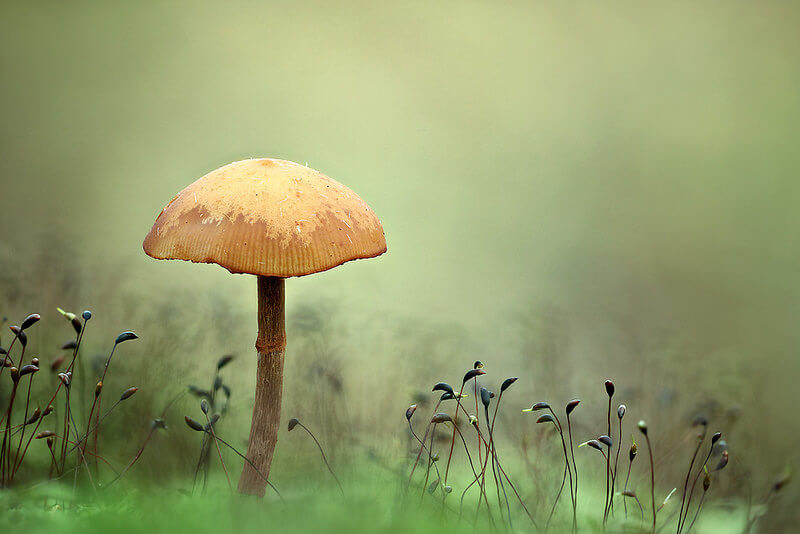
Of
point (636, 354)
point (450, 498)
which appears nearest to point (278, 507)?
point (450, 498)

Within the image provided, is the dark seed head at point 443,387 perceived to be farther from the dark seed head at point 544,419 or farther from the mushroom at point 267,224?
the mushroom at point 267,224

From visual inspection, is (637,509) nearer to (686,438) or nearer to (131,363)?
(686,438)

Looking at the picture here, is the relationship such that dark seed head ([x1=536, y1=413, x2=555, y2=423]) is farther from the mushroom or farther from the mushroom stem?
the mushroom stem

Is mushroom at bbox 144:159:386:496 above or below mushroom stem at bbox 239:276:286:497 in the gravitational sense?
above

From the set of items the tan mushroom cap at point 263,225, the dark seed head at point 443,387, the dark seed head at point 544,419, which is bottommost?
the dark seed head at point 544,419

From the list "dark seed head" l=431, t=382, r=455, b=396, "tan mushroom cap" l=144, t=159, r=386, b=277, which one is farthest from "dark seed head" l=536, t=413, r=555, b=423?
"tan mushroom cap" l=144, t=159, r=386, b=277

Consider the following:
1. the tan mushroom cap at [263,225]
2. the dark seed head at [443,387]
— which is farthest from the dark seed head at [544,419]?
the tan mushroom cap at [263,225]

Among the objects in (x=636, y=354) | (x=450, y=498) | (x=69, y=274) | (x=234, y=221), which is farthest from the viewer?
(x=636, y=354)
